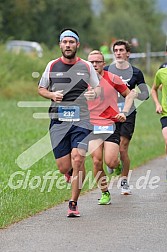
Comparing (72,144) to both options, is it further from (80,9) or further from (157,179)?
(80,9)

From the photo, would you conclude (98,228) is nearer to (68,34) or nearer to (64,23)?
(68,34)

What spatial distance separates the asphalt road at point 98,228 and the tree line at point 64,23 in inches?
1171

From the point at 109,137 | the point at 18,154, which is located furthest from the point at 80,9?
the point at 109,137

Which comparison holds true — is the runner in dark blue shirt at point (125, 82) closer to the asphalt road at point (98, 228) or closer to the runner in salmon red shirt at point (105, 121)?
the asphalt road at point (98, 228)

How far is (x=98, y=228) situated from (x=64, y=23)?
157ft

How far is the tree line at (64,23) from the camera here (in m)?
49.6

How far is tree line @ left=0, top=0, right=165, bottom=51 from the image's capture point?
4956 cm

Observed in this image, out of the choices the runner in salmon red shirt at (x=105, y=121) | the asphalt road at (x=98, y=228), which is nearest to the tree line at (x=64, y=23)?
the runner in salmon red shirt at (x=105, y=121)

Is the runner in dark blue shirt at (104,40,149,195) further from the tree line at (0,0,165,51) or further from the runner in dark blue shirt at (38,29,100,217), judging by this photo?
the tree line at (0,0,165,51)

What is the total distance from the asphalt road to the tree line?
29737mm

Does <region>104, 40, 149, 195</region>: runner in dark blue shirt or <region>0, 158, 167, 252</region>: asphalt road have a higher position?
<region>104, 40, 149, 195</region>: runner in dark blue shirt

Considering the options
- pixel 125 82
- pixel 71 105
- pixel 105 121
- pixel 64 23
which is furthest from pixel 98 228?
pixel 64 23

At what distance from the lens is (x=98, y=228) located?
9.35 m

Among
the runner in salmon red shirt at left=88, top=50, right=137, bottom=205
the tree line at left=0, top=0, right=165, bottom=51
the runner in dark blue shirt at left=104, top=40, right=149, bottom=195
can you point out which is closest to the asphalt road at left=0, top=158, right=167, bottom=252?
the runner in salmon red shirt at left=88, top=50, right=137, bottom=205
